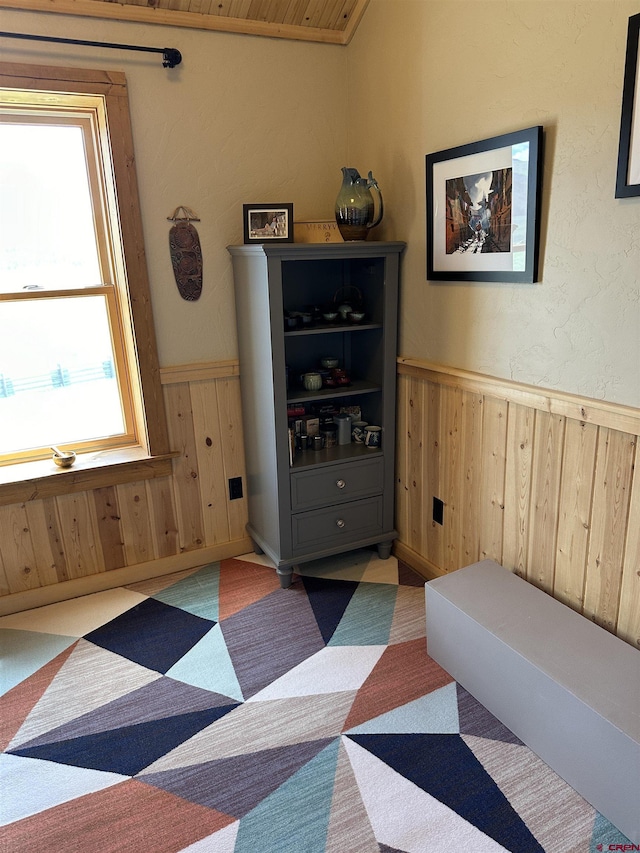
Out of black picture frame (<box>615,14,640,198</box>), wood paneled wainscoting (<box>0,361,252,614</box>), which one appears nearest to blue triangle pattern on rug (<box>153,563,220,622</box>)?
wood paneled wainscoting (<box>0,361,252,614</box>)

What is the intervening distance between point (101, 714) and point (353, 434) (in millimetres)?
1569

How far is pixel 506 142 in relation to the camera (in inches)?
77.4

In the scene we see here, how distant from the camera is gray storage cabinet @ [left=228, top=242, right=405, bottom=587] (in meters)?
2.51

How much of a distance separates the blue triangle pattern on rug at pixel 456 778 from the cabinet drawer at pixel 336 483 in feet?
3.44

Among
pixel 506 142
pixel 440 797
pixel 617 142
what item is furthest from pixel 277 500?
pixel 617 142

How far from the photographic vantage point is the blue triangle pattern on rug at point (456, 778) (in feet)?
5.17

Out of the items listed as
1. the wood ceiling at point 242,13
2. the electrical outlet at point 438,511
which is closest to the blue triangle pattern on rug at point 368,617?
the electrical outlet at point 438,511

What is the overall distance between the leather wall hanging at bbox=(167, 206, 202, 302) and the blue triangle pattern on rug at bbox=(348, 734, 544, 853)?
6.25ft

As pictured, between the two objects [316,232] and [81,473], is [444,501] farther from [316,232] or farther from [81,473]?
[81,473]

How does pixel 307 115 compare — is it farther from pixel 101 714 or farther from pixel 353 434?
pixel 101 714

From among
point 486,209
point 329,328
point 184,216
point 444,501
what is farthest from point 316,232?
point 444,501

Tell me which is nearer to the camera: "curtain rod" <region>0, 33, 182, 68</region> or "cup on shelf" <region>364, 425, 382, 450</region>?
"curtain rod" <region>0, 33, 182, 68</region>

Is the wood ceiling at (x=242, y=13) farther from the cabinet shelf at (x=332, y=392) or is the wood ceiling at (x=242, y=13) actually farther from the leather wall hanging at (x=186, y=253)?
the cabinet shelf at (x=332, y=392)

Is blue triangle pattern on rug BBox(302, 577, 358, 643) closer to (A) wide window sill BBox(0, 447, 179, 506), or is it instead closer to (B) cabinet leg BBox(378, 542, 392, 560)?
(B) cabinet leg BBox(378, 542, 392, 560)
